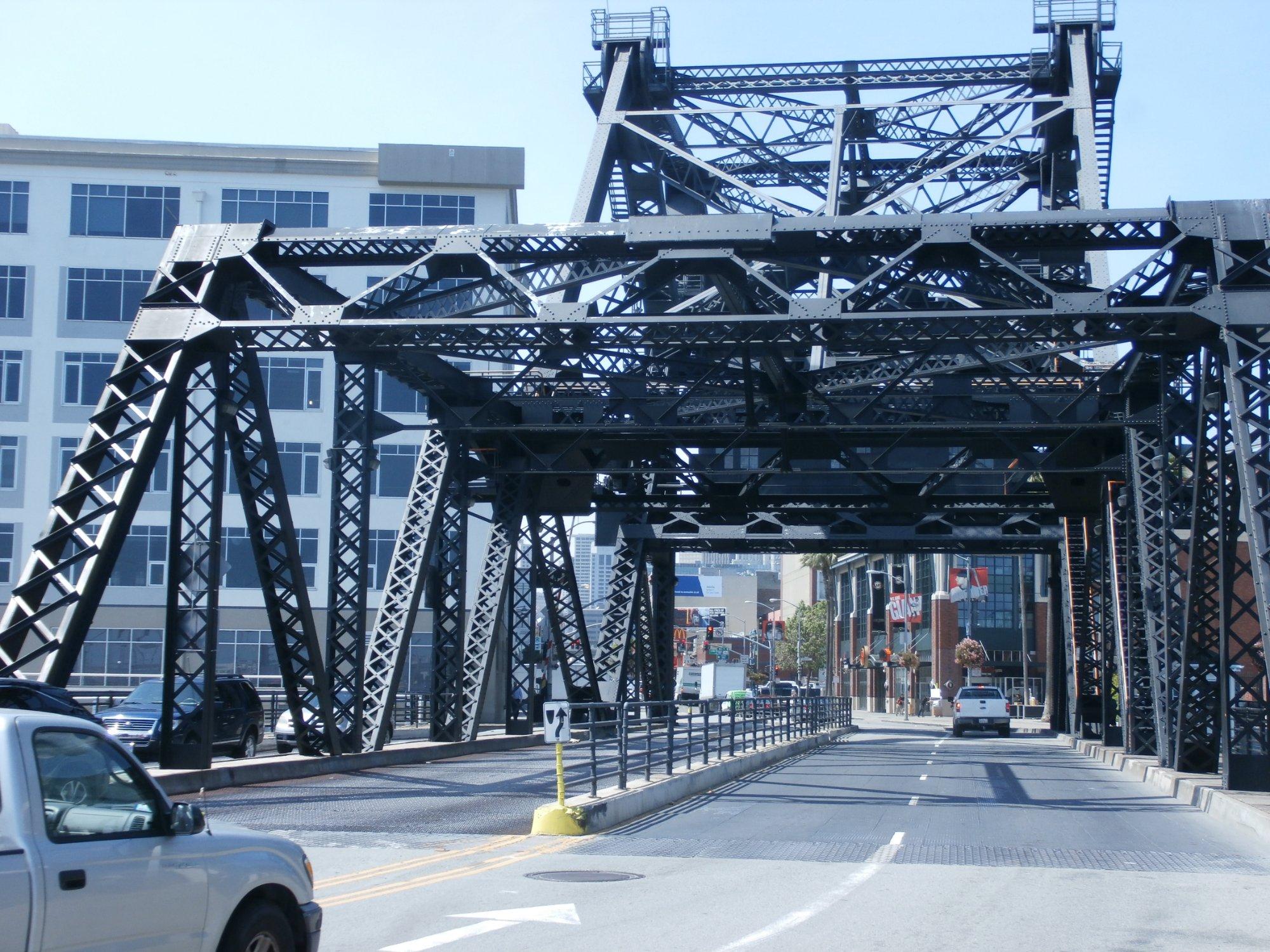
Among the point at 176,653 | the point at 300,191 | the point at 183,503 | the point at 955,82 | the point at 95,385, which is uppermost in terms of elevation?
the point at 300,191

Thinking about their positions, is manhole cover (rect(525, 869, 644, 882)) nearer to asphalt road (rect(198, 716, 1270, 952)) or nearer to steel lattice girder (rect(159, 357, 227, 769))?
asphalt road (rect(198, 716, 1270, 952))

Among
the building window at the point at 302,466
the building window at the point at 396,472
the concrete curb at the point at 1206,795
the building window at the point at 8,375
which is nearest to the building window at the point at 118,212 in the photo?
the building window at the point at 8,375

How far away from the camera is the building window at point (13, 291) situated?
52594 mm

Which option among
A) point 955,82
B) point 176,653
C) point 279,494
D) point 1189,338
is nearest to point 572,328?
point 279,494

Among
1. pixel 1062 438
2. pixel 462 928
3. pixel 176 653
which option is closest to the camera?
pixel 462 928

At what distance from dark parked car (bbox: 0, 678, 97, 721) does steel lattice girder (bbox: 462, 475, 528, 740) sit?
14.2 metres

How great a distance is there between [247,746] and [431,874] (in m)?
17.9

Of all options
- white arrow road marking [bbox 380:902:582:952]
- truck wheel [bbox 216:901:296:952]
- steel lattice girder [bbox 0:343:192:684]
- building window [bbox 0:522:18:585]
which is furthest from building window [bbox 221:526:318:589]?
truck wheel [bbox 216:901:296:952]

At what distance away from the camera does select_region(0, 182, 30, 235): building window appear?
173ft

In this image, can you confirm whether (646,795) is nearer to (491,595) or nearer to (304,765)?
(304,765)

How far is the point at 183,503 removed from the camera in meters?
19.7

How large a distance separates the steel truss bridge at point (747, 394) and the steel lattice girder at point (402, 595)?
3.4 inches

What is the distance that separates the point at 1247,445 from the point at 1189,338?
9.09 feet

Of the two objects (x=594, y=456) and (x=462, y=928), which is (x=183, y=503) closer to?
(x=462, y=928)
